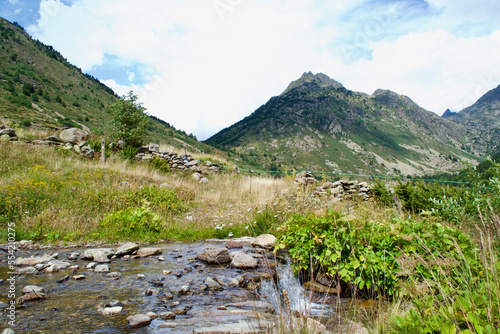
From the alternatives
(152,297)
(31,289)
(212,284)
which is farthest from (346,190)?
(31,289)

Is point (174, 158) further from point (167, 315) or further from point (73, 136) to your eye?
point (167, 315)

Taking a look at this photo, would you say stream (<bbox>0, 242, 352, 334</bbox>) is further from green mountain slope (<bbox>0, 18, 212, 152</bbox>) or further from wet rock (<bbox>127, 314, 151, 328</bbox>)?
green mountain slope (<bbox>0, 18, 212, 152</bbox>)

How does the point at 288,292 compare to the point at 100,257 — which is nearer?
the point at 288,292

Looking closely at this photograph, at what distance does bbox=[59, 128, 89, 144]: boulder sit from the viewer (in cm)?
1392

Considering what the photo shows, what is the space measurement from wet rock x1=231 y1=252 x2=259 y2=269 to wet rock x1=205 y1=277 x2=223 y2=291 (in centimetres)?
79

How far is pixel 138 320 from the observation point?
8.50 feet

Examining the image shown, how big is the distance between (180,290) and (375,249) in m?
2.74

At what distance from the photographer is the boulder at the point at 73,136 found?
13922 millimetres

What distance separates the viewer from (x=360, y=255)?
10.9ft

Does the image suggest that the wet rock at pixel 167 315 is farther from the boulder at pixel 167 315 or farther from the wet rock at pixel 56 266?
the wet rock at pixel 56 266

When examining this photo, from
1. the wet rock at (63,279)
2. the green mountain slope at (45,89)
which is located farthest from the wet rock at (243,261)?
the green mountain slope at (45,89)

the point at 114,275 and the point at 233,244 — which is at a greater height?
the point at 114,275

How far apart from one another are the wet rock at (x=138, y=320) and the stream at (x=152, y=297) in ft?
0.13

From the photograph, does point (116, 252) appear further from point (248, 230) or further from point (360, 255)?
point (360, 255)
